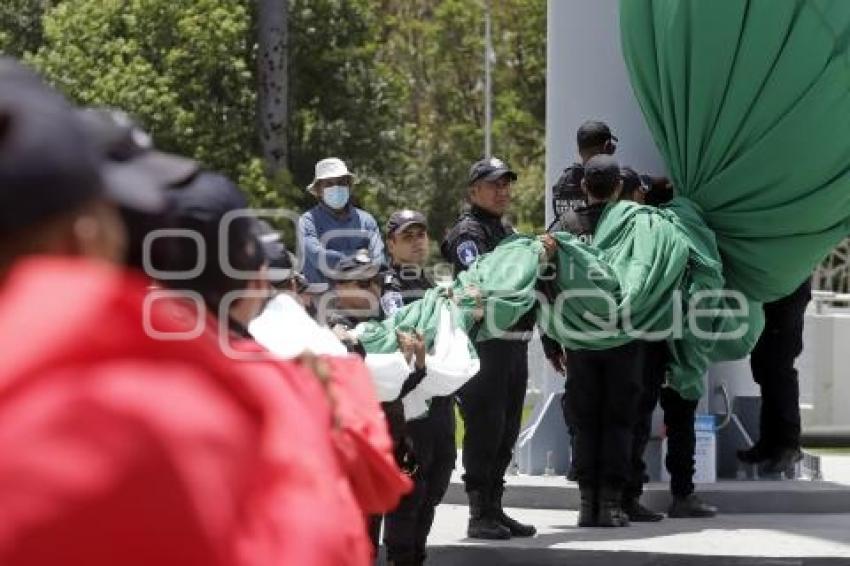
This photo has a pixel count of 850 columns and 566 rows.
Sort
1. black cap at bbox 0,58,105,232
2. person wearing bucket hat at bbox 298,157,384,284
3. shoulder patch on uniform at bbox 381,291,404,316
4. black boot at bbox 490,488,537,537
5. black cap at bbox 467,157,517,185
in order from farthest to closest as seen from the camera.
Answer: person wearing bucket hat at bbox 298,157,384,284, black boot at bbox 490,488,537,537, black cap at bbox 467,157,517,185, shoulder patch on uniform at bbox 381,291,404,316, black cap at bbox 0,58,105,232

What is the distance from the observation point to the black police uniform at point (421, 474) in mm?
8602

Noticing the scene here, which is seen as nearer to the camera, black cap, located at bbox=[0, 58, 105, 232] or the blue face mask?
black cap, located at bbox=[0, 58, 105, 232]

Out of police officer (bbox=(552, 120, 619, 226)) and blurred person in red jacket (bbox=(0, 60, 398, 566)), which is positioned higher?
police officer (bbox=(552, 120, 619, 226))

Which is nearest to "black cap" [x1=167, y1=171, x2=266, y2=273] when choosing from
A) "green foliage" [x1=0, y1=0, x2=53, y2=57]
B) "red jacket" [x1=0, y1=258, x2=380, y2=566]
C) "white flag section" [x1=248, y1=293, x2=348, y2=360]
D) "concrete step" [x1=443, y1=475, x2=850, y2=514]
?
"red jacket" [x1=0, y1=258, x2=380, y2=566]

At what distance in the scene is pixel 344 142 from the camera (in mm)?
35625

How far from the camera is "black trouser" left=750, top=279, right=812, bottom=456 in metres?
11.4

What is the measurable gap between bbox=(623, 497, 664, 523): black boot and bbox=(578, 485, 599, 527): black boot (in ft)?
1.00

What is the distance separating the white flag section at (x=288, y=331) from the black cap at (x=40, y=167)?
2.47 m

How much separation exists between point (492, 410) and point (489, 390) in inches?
3.8

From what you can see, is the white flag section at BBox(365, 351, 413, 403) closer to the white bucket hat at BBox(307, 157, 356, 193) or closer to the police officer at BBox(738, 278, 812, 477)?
the white bucket hat at BBox(307, 157, 356, 193)

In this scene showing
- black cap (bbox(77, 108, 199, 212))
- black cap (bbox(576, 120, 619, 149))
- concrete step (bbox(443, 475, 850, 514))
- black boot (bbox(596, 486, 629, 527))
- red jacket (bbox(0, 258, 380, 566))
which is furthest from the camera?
concrete step (bbox(443, 475, 850, 514))

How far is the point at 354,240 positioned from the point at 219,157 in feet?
74.9

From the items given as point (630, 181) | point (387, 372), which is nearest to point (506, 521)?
point (630, 181)

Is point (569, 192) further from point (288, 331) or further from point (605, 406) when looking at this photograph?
point (288, 331)
